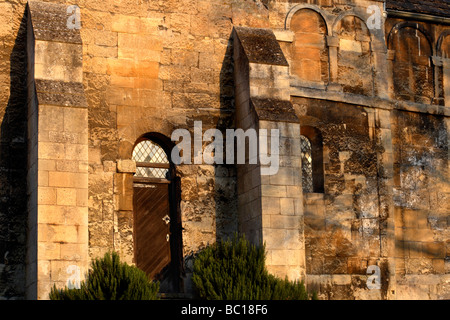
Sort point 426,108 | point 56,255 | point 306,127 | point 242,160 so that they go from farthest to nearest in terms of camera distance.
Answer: point 426,108, point 306,127, point 242,160, point 56,255

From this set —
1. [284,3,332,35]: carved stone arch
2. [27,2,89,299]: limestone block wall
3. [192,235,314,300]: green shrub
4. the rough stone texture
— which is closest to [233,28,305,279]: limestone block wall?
the rough stone texture

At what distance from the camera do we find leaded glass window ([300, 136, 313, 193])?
19953 mm

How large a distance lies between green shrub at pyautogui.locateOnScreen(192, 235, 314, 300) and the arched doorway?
1179 mm

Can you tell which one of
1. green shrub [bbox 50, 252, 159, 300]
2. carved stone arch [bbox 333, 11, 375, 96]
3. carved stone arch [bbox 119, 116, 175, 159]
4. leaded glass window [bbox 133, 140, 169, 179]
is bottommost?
green shrub [bbox 50, 252, 159, 300]

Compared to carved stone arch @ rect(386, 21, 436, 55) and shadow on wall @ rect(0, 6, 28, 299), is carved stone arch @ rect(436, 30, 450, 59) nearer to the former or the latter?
carved stone arch @ rect(386, 21, 436, 55)

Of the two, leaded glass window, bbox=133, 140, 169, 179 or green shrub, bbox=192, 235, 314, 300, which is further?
leaded glass window, bbox=133, 140, 169, 179

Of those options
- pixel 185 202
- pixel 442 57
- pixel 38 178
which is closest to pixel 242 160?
pixel 185 202

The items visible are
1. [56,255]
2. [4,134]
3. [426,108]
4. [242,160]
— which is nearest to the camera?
[56,255]

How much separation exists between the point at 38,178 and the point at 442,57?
9500 millimetres

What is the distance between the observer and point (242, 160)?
18.5 metres

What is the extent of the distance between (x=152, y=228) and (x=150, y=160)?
117 cm

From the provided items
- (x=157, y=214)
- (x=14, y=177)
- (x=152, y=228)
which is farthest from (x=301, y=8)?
(x=14, y=177)

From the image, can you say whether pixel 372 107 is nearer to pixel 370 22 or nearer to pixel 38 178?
pixel 370 22

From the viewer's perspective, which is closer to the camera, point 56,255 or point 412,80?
point 56,255
